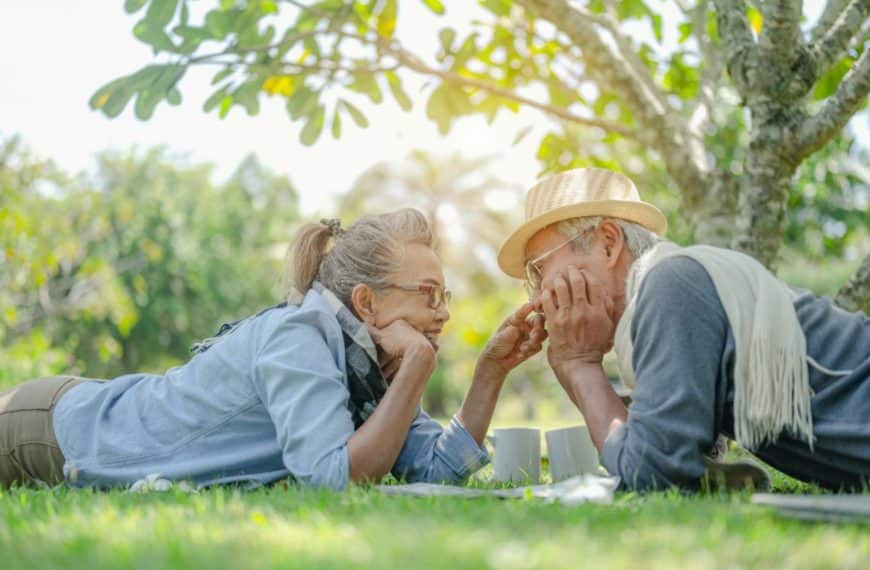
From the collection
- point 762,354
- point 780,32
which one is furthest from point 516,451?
point 780,32

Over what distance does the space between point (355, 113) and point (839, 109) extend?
2.97 m

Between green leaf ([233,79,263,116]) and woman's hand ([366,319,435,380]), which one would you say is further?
green leaf ([233,79,263,116])

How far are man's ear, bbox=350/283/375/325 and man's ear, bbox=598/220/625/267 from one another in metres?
0.93

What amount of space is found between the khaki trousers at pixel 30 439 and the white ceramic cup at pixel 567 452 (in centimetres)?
208

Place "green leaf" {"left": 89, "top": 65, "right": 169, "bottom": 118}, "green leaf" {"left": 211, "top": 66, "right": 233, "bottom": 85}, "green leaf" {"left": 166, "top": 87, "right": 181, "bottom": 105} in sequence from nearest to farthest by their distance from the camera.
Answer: "green leaf" {"left": 89, "top": 65, "right": 169, "bottom": 118} < "green leaf" {"left": 166, "top": 87, "right": 181, "bottom": 105} < "green leaf" {"left": 211, "top": 66, "right": 233, "bottom": 85}

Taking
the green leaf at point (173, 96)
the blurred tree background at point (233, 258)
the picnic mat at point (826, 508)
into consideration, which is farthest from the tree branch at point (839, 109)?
the blurred tree background at point (233, 258)

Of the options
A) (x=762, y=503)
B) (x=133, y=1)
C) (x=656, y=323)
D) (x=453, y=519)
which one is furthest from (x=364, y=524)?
(x=133, y=1)

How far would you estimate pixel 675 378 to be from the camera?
322 centimetres

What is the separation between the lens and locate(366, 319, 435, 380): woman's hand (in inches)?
149

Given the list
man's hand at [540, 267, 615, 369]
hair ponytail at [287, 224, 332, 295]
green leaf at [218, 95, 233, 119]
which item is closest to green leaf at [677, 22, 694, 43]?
green leaf at [218, 95, 233, 119]

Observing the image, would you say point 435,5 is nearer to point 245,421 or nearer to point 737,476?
point 245,421

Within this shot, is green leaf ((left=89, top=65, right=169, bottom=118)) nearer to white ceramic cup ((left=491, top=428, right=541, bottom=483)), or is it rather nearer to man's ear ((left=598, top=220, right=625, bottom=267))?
white ceramic cup ((left=491, top=428, right=541, bottom=483))

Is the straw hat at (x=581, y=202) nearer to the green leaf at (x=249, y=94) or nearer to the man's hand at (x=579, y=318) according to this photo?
the man's hand at (x=579, y=318)

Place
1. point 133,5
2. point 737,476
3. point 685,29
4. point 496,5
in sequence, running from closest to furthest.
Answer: point 737,476
point 133,5
point 496,5
point 685,29
